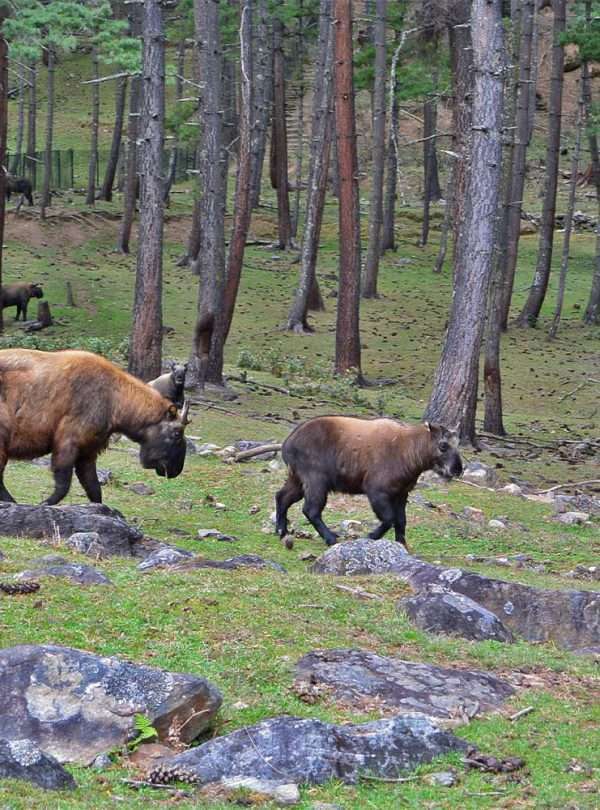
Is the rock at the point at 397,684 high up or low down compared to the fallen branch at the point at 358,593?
up

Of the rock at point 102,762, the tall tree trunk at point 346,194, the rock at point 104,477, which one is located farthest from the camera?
the tall tree trunk at point 346,194

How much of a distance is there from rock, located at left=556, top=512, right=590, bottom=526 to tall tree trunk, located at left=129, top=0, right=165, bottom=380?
9172 millimetres

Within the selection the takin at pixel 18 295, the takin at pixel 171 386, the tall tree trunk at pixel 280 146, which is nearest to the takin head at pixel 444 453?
the takin at pixel 171 386

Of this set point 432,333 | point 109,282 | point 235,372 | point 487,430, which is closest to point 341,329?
point 235,372

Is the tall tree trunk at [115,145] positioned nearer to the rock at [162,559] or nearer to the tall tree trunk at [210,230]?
the tall tree trunk at [210,230]

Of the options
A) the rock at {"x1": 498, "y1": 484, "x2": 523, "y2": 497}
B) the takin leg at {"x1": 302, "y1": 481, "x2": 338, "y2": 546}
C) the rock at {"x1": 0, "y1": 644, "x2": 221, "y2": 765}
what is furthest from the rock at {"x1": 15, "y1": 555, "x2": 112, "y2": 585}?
the rock at {"x1": 498, "y1": 484, "x2": 523, "y2": 497}

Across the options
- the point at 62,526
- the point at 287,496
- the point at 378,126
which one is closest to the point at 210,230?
the point at 287,496

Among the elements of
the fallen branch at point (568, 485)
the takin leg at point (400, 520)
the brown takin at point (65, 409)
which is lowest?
the fallen branch at point (568, 485)

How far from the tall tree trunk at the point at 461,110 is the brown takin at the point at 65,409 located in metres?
8.18

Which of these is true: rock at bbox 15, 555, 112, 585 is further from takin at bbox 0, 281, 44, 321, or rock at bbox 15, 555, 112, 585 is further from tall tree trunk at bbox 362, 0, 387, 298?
tall tree trunk at bbox 362, 0, 387, 298

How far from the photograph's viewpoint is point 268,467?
53.9 ft

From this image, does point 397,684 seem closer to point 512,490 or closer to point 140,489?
point 140,489

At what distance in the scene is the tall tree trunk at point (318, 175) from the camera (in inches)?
1242

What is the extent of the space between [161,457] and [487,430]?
39.2 ft
